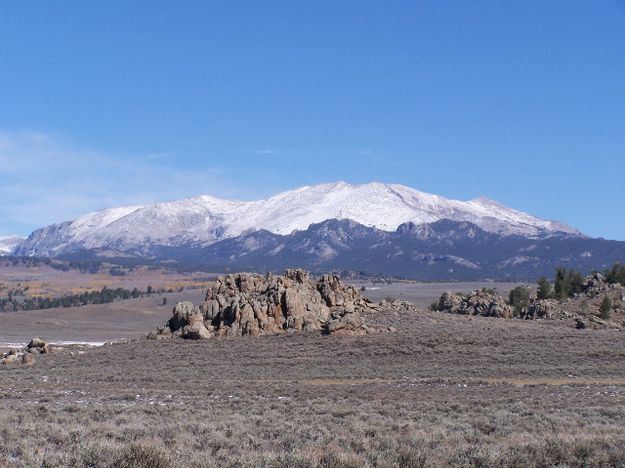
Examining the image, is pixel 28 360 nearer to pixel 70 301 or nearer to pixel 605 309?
pixel 605 309

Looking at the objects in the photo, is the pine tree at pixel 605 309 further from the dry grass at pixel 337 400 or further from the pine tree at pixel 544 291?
the pine tree at pixel 544 291

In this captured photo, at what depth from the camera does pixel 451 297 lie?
8188 centimetres

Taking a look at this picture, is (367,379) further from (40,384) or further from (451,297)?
(451,297)

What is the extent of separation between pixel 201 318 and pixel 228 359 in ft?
37.1

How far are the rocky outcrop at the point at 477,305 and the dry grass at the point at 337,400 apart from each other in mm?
12136

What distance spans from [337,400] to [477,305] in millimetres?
50916

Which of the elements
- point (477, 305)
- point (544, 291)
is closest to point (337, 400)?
point (477, 305)

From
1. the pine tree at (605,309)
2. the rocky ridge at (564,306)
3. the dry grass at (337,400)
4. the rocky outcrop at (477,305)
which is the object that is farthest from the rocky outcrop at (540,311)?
the dry grass at (337,400)

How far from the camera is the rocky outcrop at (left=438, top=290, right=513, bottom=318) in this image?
239ft

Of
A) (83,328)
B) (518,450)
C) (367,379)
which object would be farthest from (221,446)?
(83,328)

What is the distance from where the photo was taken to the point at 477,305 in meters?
75.9

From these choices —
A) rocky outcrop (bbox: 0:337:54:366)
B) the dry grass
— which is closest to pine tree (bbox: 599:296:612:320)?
the dry grass

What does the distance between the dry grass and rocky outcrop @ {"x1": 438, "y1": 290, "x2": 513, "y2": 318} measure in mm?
12136

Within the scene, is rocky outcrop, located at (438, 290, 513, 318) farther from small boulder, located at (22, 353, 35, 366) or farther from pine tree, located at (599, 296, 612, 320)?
small boulder, located at (22, 353, 35, 366)
